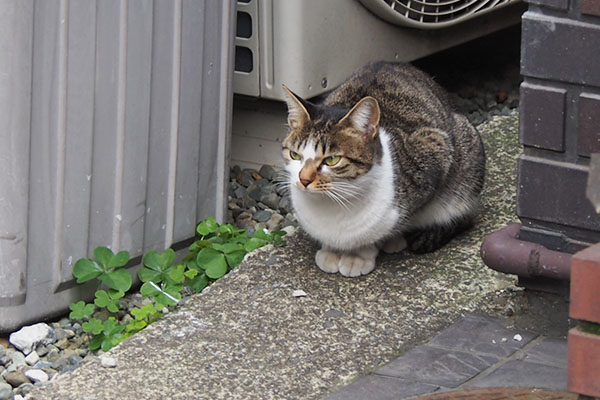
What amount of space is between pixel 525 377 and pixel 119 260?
1.35m

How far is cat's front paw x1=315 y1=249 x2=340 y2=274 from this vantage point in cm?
334

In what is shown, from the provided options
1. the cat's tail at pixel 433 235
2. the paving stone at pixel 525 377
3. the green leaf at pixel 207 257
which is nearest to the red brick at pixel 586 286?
the paving stone at pixel 525 377

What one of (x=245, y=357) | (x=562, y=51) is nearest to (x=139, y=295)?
(x=245, y=357)

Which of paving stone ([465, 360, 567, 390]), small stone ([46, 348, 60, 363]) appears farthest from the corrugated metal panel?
paving stone ([465, 360, 567, 390])

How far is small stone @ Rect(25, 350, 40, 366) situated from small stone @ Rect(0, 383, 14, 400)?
0.57 feet

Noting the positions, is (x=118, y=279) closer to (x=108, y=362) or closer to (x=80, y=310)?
(x=80, y=310)

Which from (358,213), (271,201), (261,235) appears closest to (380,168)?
(358,213)

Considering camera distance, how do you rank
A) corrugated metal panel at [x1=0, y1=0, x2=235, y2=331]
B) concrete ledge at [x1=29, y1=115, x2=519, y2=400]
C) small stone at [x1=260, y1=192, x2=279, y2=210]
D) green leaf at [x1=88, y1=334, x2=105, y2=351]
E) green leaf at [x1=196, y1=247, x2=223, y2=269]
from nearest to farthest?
concrete ledge at [x1=29, y1=115, x2=519, y2=400] < corrugated metal panel at [x1=0, y1=0, x2=235, y2=331] < green leaf at [x1=88, y1=334, x2=105, y2=351] < green leaf at [x1=196, y1=247, x2=223, y2=269] < small stone at [x1=260, y1=192, x2=279, y2=210]

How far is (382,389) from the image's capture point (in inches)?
102

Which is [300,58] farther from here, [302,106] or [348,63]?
[302,106]

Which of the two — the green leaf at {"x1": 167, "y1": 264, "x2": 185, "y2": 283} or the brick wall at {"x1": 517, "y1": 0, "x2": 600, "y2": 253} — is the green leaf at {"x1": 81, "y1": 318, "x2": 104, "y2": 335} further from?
the brick wall at {"x1": 517, "y1": 0, "x2": 600, "y2": 253}

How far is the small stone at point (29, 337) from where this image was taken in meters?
3.12

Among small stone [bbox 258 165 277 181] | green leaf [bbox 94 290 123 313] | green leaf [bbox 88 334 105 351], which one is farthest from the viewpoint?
small stone [bbox 258 165 277 181]

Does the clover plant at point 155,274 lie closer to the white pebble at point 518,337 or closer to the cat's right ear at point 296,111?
the cat's right ear at point 296,111
